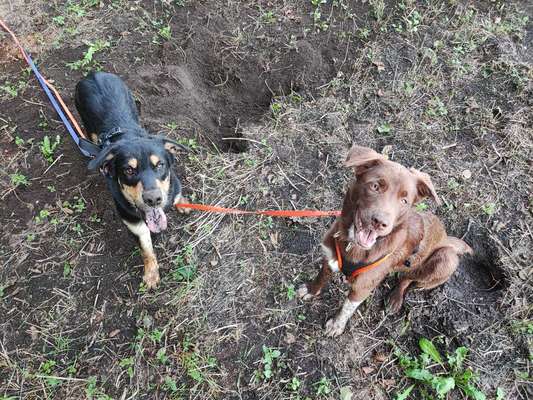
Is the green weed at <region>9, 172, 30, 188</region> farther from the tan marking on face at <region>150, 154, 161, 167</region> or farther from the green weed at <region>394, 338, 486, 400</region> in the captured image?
the green weed at <region>394, 338, 486, 400</region>

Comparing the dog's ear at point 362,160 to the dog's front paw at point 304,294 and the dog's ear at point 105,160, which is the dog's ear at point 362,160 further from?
the dog's ear at point 105,160

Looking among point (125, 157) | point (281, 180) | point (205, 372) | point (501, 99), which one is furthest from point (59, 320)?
point (501, 99)

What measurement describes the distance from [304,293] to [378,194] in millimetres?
1597

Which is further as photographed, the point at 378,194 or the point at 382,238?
the point at 382,238

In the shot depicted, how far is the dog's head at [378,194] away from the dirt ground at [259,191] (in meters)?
1.35

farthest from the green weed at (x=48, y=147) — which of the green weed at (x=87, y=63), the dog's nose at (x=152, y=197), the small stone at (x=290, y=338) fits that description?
the small stone at (x=290, y=338)

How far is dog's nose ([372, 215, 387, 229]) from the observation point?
8.63ft

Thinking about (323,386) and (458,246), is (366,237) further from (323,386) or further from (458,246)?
(323,386)

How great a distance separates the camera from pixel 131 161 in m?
3.38

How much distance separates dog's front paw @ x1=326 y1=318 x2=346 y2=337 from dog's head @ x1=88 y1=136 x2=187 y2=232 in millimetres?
1898

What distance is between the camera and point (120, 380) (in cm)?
353

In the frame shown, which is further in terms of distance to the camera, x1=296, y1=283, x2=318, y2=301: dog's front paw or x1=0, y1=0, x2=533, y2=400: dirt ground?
x1=296, y1=283, x2=318, y2=301: dog's front paw

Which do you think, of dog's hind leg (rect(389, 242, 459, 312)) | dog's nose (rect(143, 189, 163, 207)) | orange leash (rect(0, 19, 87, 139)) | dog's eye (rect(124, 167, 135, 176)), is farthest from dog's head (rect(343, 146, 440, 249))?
orange leash (rect(0, 19, 87, 139))

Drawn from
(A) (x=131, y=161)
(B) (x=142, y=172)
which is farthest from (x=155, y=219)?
(A) (x=131, y=161)
